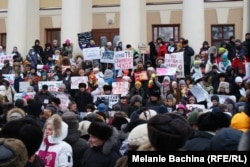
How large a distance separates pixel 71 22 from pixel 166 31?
5.51 metres

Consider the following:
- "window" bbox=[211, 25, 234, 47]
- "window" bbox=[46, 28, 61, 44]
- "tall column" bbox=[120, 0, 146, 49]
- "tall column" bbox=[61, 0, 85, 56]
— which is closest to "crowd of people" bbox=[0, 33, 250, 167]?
"tall column" bbox=[61, 0, 85, 56]

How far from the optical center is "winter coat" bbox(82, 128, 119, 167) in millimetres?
6434

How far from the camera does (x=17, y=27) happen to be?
1040 inches

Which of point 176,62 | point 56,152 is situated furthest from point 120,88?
point 56,152

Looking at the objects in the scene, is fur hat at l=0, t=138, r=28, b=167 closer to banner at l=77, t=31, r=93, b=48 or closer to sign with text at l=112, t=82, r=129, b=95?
sign with text at l=112, t=82, r=129, b=95

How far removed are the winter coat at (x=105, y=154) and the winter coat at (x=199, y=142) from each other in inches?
39.7

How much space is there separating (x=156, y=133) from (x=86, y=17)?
2396 cm

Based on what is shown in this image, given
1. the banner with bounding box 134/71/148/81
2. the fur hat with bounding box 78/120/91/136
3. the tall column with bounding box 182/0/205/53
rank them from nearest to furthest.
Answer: the fur hat with bounding box 78/120/91/136 < the banner with bounding box 134/71/148/81 < the tall column with bounding box 182/0/205/53

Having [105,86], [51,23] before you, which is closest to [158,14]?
[51,23]

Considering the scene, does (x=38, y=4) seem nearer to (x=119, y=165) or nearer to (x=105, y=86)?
(x=105, y=86)

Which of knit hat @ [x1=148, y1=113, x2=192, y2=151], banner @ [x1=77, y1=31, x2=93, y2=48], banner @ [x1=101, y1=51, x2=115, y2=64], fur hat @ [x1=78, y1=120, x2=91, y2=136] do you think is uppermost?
banner @ [x1=77, y1=31, x2=93, y2=48]

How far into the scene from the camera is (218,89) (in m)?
15.6

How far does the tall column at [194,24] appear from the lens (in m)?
23.8

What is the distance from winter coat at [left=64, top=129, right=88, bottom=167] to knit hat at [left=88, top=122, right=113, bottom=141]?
3.33ft
